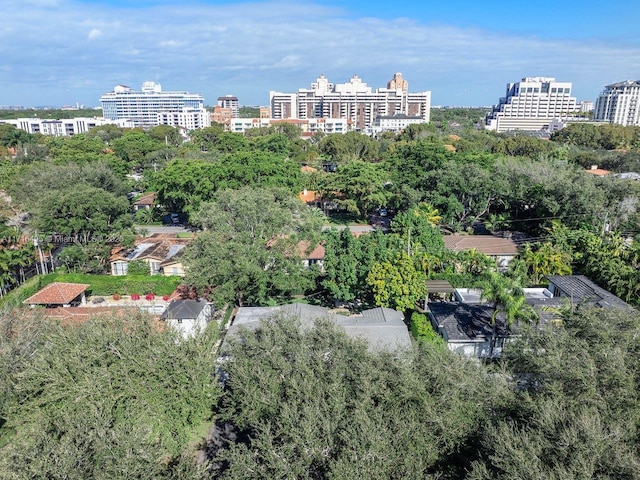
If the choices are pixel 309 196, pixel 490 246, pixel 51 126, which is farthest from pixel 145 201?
pixel 51 126

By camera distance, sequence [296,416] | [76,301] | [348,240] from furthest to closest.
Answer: [76,301], [348,240], [296,416]

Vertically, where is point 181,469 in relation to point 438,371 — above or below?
below

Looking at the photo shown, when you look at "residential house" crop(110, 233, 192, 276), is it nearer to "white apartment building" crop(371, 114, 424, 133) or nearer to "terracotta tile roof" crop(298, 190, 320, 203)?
"terracotta tile roof" crop(298, 190, 320, 203)

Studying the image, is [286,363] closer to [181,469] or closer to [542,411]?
[181,469]

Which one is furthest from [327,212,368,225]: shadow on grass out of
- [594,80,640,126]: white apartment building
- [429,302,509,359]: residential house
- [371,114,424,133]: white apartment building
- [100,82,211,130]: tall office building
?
[100,82,211,130]: tall office building

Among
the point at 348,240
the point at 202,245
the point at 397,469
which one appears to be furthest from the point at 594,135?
the point at 397,469

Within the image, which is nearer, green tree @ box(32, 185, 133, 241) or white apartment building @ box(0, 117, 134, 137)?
green tree @ box(32, 185, 133, 241)

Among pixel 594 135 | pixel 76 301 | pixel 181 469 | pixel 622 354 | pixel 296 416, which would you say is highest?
pixel 594 135
